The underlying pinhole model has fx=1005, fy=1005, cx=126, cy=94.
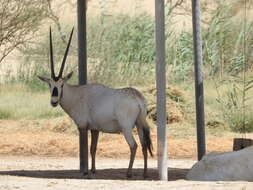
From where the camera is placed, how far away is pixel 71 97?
15141 mm

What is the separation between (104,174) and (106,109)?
3.24 feet

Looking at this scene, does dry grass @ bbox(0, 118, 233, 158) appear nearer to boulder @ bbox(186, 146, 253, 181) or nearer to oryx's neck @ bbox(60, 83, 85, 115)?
oryx's neck @ bbox(60, 83, 85, 115)

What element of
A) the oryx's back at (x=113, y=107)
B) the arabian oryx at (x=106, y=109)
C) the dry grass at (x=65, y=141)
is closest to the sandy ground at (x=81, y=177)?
the arabian oryx at (x=106, y=109)

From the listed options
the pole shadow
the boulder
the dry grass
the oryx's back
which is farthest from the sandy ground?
the dry grass

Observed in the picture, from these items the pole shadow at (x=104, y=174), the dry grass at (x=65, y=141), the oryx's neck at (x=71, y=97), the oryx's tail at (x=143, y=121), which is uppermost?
the oryx's neck at (x=71, y=97)

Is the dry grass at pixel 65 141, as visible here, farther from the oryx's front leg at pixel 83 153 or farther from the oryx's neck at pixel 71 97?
the oryx's neck at pixel 71 97

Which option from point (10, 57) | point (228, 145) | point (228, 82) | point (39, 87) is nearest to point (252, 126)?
point (228, 145)

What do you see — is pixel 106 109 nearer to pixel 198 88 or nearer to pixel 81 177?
pixel 81 177

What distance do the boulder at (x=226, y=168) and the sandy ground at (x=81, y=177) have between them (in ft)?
0.96

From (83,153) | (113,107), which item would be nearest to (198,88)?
(113,107)

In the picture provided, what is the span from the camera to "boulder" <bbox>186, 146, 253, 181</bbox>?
40.5 feet

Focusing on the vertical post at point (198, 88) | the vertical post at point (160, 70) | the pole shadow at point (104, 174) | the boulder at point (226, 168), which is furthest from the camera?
the vertical post at point (198, 88)

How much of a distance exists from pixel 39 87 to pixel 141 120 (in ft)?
36.5

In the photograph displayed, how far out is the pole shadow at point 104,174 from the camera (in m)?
14.1
